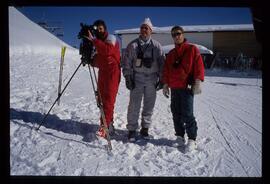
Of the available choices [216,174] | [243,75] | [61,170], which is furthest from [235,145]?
[243,75]

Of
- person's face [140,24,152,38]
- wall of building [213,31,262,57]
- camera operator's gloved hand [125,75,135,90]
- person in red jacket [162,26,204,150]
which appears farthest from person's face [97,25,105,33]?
wall of building [213,31,262,57]

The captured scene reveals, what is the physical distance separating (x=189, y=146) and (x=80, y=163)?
1.46 metres

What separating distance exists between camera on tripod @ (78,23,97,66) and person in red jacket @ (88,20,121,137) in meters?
0.06

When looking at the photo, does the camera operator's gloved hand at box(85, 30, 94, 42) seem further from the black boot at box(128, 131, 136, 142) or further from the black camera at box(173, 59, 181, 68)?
the black boot at box(128, 131, 136, 142)

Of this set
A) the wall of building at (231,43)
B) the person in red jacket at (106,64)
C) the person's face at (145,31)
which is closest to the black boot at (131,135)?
the person in red jacket at (106,64)

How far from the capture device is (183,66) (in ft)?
13.0

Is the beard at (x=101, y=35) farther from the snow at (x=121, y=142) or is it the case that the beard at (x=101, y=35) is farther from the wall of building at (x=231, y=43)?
the wall of building at (x=231, y=43)

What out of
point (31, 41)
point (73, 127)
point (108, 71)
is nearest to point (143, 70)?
point (108, 71)

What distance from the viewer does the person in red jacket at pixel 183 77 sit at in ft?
12.9

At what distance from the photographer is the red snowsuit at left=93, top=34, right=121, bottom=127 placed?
4.17 m

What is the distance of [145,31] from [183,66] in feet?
2.33
